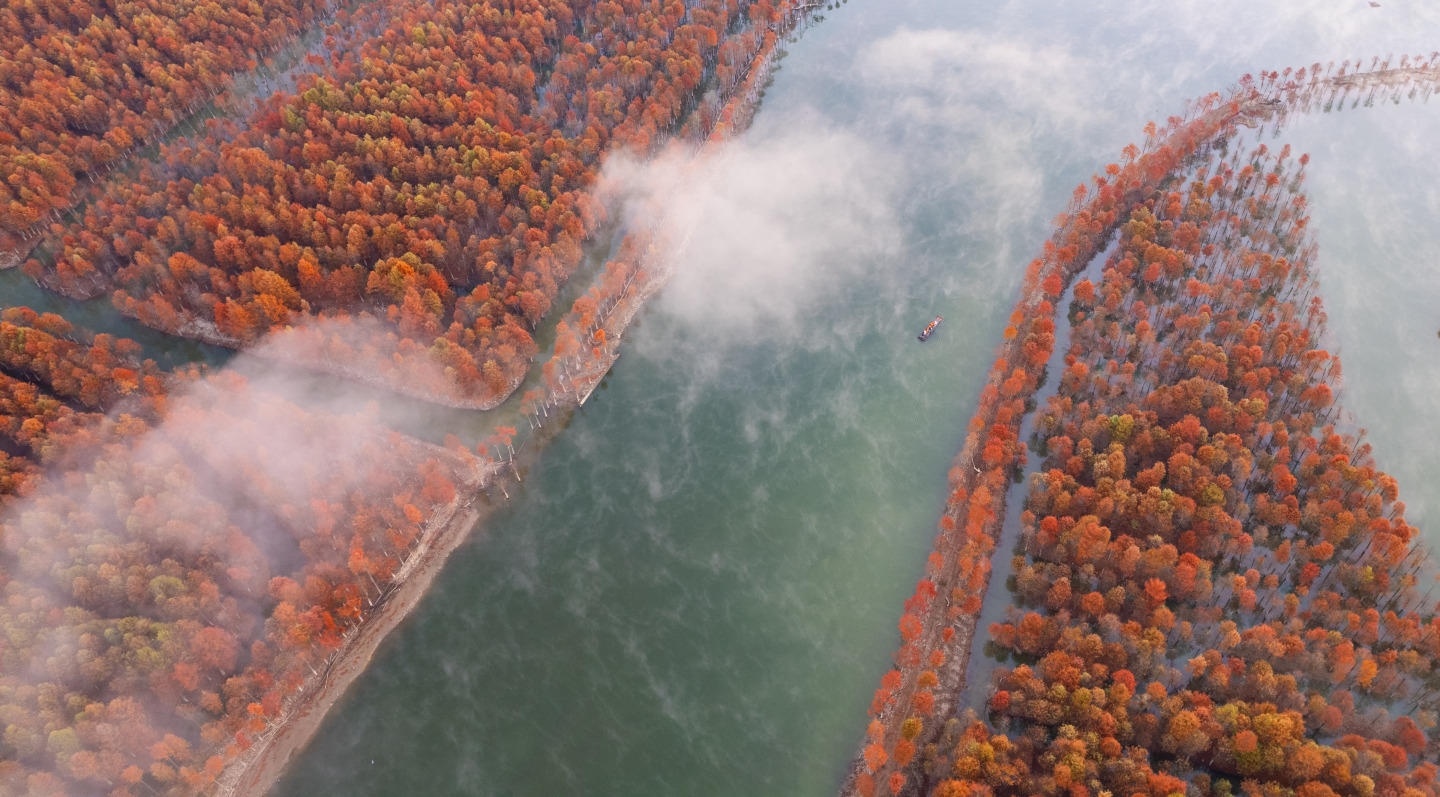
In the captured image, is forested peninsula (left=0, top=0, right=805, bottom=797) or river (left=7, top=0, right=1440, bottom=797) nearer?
forested peninsula (left=0, top=0, right=805, bottom=797)

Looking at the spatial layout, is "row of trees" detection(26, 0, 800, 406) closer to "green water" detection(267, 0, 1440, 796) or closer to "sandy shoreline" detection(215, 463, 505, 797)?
"sandy shoreline" detection(215, 463, 505, 797)

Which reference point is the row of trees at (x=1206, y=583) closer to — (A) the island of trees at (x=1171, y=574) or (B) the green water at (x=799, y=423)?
(A) the island of trees at (x=1171, y=574)

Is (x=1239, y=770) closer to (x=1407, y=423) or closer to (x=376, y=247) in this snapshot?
(x=1407, y=423)

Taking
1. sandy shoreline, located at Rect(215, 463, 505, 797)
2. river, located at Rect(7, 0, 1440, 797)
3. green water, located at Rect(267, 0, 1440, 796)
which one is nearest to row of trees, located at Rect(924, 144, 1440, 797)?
river, located at Rect(7, 0, 1440, 797)

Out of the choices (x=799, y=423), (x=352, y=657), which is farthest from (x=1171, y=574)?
(x=352, y=657)

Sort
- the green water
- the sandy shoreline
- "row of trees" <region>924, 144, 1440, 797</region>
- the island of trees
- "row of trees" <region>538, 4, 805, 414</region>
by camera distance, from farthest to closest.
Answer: "row of trees" <region>538, 4, 805, 414</region> → the green water → the sandy shoreline → the island of trees → "row of trees" <region>924, 144, 1440, 797</region>

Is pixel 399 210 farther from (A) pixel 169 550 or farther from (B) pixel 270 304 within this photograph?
(A) pixel 169 550

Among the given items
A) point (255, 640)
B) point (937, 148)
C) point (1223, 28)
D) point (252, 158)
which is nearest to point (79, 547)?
point (255, 640)
